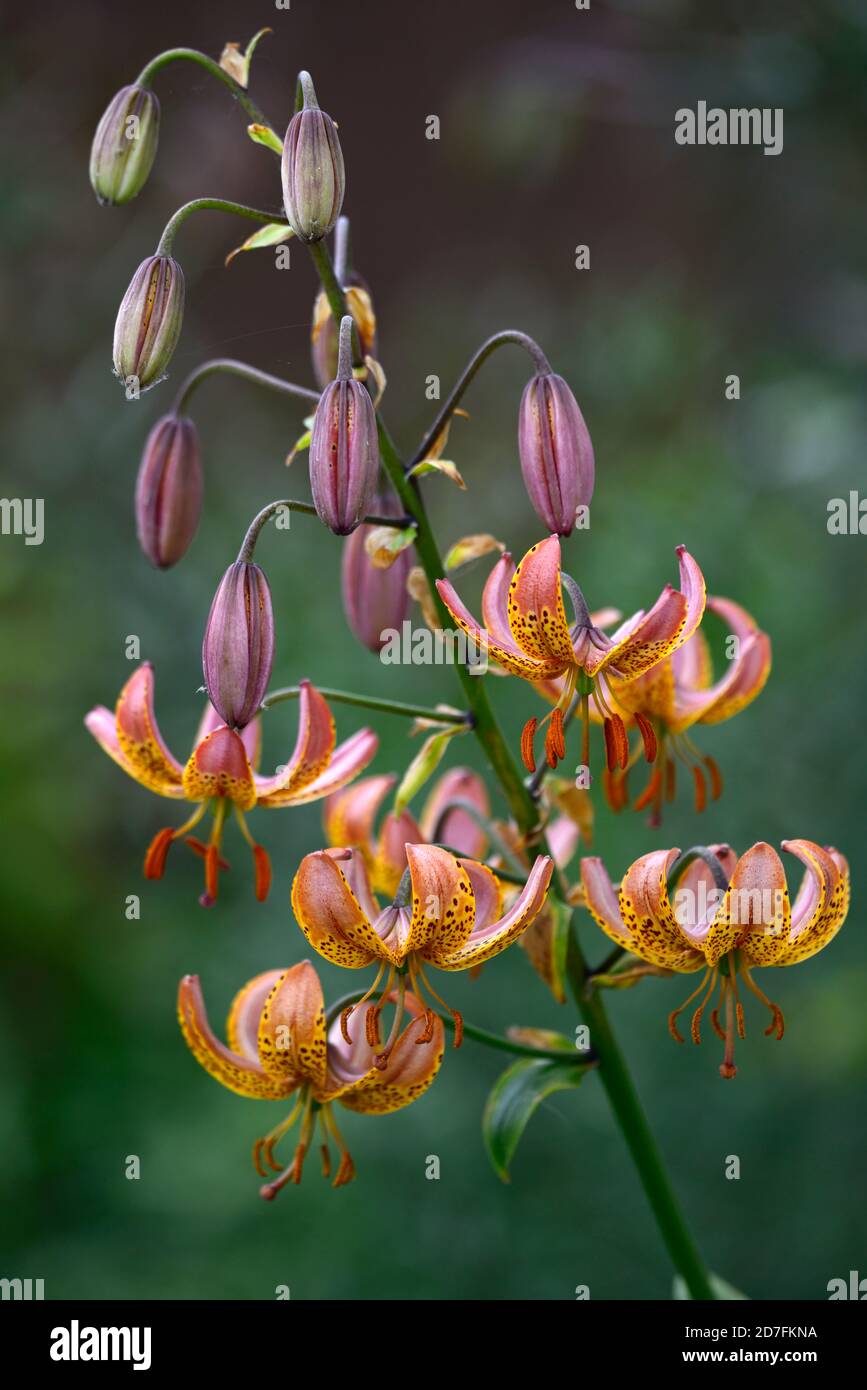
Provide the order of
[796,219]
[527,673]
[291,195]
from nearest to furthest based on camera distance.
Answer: [291,195] < [527,673] < [796,219]

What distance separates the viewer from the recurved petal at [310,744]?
0.99m

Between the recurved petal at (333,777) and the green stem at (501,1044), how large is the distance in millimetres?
153

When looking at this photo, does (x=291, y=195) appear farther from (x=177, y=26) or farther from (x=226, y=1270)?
(x=177, y=26)

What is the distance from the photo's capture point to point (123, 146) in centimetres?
93

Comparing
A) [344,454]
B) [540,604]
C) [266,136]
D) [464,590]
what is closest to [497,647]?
[540,604]

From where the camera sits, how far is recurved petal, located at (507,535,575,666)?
86 centimetres

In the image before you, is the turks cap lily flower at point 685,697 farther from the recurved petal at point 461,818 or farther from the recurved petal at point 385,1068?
the recurved petal at point 385,1068

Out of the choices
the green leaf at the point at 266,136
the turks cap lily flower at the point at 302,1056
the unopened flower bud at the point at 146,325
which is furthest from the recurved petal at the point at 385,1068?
the green leaf at the point at 266,136

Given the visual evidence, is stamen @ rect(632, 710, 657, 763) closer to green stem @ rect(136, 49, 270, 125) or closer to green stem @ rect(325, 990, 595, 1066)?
green stem @ rect(325, 990, 595, 1066)

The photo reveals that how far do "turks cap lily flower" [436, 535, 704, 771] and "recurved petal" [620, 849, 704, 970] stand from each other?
79mm

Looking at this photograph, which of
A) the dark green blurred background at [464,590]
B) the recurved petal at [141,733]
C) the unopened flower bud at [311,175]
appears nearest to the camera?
the unopened flower bud at [311,175]
